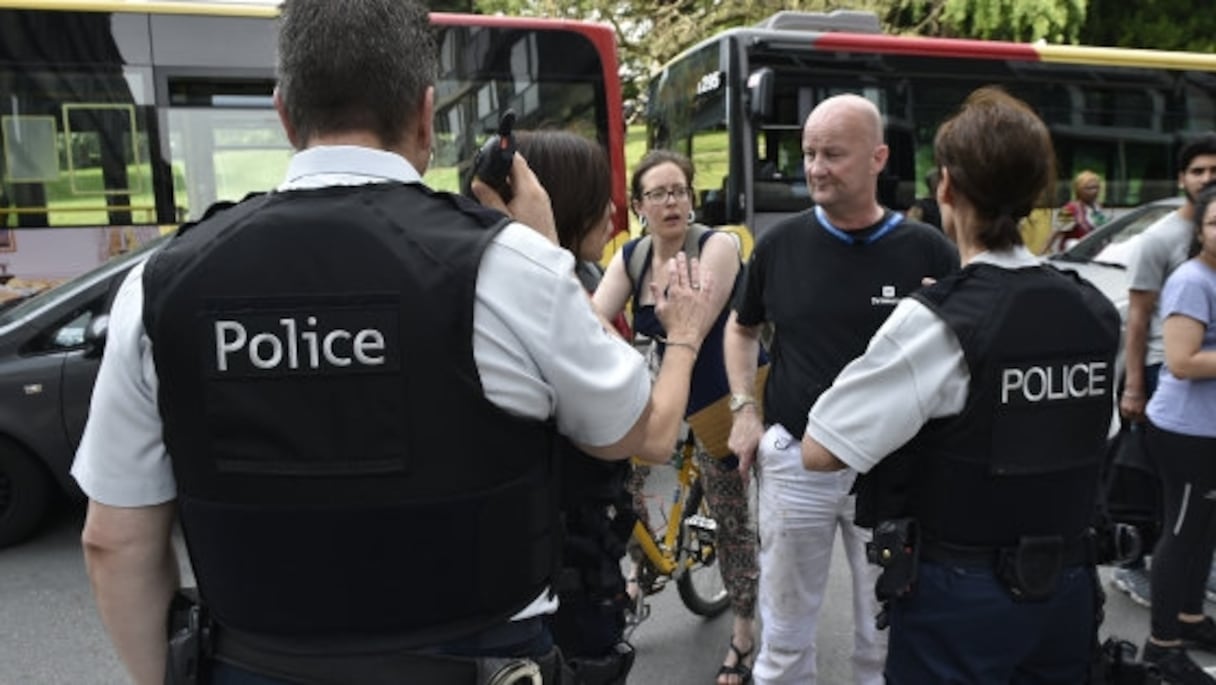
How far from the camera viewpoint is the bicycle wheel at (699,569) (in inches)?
146

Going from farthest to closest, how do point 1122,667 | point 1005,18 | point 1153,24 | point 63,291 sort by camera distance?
point 1153,24 → point 1005,18 → point 63,291 → point 1122,667

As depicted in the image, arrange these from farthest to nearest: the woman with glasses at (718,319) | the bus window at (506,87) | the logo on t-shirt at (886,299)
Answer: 1. the bus window at (506,87)
2. the woman with glasses at (718,319)
3. the logo on t-shirt at (886,299)

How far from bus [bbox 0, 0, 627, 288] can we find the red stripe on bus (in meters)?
3.00

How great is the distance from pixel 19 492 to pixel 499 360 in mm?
4414

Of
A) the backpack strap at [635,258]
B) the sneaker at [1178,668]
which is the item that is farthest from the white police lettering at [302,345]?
the sneaker at [1178,668]

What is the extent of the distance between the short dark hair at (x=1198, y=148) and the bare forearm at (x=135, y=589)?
3897mm

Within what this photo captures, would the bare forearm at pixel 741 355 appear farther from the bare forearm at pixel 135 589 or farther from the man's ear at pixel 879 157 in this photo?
the bare forearm at pixel 135 589

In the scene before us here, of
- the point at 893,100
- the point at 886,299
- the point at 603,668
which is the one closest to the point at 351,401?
the point at 603,668

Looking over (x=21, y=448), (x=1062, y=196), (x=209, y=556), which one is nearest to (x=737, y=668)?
(x=209, y=556)

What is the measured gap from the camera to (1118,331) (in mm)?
1815

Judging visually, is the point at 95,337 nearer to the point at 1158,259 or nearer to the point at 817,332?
the point at 817,332

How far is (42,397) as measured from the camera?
4605 millimetres

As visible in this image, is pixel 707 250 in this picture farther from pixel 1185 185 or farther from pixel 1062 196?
pixel 1062 196

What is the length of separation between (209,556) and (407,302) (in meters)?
0.46
